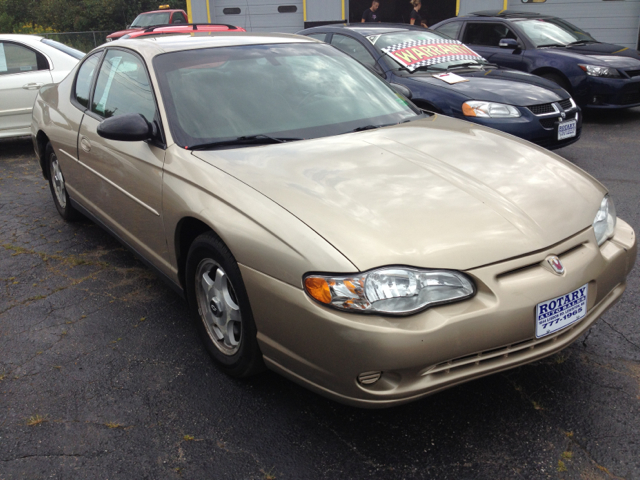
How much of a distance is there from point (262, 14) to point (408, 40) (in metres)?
7.95

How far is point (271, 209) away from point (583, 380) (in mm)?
1578

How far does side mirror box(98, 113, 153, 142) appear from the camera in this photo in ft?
9.66

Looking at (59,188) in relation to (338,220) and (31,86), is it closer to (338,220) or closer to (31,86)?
(31,86)

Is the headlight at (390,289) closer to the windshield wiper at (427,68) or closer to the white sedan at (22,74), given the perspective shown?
the windshield wiper at (427,68)

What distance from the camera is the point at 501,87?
6098mm

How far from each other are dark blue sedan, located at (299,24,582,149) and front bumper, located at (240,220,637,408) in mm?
3270

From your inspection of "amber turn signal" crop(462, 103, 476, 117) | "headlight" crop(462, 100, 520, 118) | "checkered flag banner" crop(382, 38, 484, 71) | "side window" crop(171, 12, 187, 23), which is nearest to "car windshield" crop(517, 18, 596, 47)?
"checkered flag banner" crop(382, 38, 484, 71)

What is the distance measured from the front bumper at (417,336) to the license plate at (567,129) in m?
3.98

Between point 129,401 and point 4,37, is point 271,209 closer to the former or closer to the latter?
point 129,401

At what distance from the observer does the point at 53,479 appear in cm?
220

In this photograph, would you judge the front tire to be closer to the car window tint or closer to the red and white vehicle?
the car window tint

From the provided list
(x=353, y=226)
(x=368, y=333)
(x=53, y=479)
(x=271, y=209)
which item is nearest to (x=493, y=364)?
(x=368, y=333)

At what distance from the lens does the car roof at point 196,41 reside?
3416mm

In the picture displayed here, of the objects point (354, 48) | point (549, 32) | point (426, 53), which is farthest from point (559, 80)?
point (354, 48)
